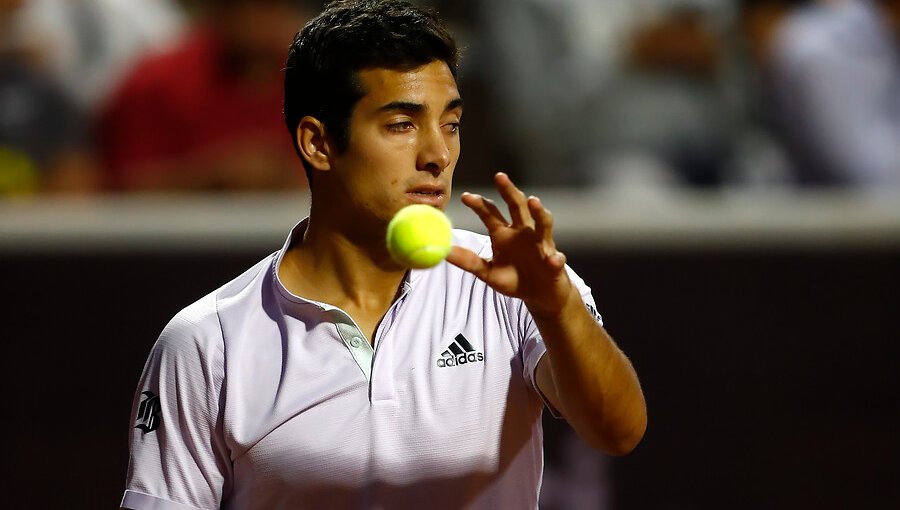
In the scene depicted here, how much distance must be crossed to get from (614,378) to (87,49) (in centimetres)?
391

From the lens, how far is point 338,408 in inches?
105

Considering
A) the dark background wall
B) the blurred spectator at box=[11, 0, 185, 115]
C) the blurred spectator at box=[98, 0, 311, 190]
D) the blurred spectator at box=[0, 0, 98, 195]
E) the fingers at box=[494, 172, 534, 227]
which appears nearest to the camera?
the fingers at box=[494, 172, 534, 227]

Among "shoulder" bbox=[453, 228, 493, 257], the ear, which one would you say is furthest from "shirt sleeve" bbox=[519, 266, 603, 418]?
the ear

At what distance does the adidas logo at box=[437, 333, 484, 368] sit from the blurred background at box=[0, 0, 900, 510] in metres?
2.07

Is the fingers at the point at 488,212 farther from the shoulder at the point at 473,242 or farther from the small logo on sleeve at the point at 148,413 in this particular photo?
the small logo on sleeve at the point at 148,413

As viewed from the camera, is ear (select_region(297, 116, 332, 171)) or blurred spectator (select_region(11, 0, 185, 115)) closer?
ear (select_region(297, 116, 332, 171))

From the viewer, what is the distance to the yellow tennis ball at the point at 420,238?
2.34 metres

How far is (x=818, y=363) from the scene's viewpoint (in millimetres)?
4766

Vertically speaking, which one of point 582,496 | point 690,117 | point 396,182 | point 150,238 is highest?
point 690,117

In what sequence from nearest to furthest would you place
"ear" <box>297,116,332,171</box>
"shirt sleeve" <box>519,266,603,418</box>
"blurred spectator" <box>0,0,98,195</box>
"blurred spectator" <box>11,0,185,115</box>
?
"shirt sleeve" <box>519,266,603,418</box> → "ear" <box>297,116,332,171</box> → "blurred spectator" <box>0,0,98,195</box> → "blurred spectator" <box>11,0,185,115</box>

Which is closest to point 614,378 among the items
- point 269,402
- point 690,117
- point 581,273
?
point 269,402

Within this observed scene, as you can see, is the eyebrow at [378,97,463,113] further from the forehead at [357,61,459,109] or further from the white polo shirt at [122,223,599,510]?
the white polo shirt at [122,223,599,510]

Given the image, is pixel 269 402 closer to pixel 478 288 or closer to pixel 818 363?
pixel 478 288

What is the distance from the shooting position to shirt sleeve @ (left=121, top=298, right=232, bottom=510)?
2.69 m
